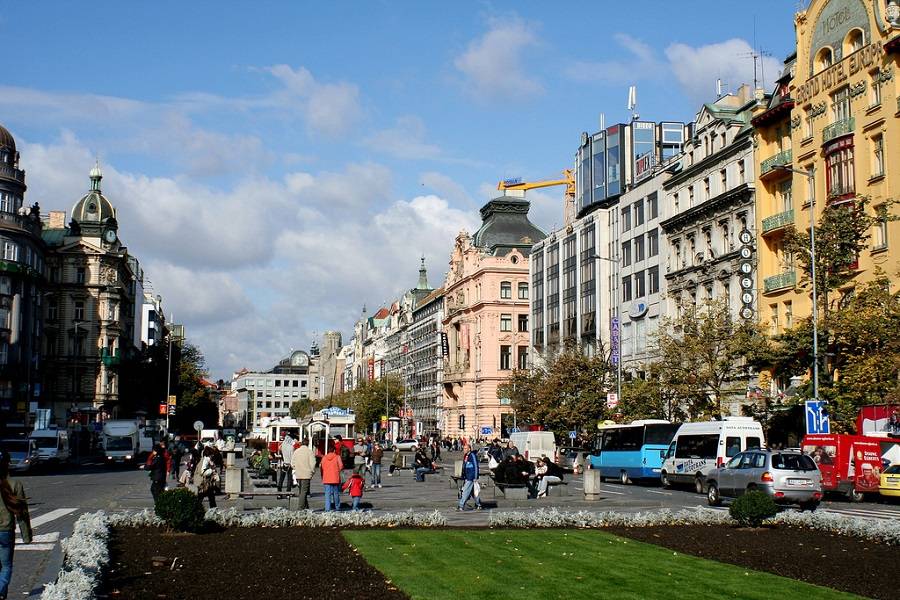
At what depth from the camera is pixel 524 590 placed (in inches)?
556

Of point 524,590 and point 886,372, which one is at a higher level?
point 886,372

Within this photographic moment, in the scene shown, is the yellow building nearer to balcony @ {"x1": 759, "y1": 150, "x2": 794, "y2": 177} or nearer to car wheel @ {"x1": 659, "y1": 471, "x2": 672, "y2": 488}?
balcony @ {"x1": 759, "y1": 150, "x2": 794, "y2": 177}

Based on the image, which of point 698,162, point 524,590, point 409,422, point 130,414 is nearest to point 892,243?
→ point 698,162

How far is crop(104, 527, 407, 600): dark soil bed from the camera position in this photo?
46.3ft

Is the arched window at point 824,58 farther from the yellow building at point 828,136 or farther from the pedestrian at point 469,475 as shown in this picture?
the pedestrian at point 469,475

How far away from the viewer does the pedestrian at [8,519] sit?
40.7 feet

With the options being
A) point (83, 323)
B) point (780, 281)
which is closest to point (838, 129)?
point (780, 281)

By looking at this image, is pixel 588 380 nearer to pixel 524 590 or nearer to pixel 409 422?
pixel 524 590

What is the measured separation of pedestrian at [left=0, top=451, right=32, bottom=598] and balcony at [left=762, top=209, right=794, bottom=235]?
4675 cm

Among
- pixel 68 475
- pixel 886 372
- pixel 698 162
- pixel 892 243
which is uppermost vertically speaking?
pixel 698 162

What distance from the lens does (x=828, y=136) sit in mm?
51438

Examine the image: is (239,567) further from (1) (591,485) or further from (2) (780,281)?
(2) (780,281)

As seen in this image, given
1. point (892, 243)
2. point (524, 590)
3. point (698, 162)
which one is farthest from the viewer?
point (698, 162)

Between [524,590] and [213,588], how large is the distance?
4167 millimetres
